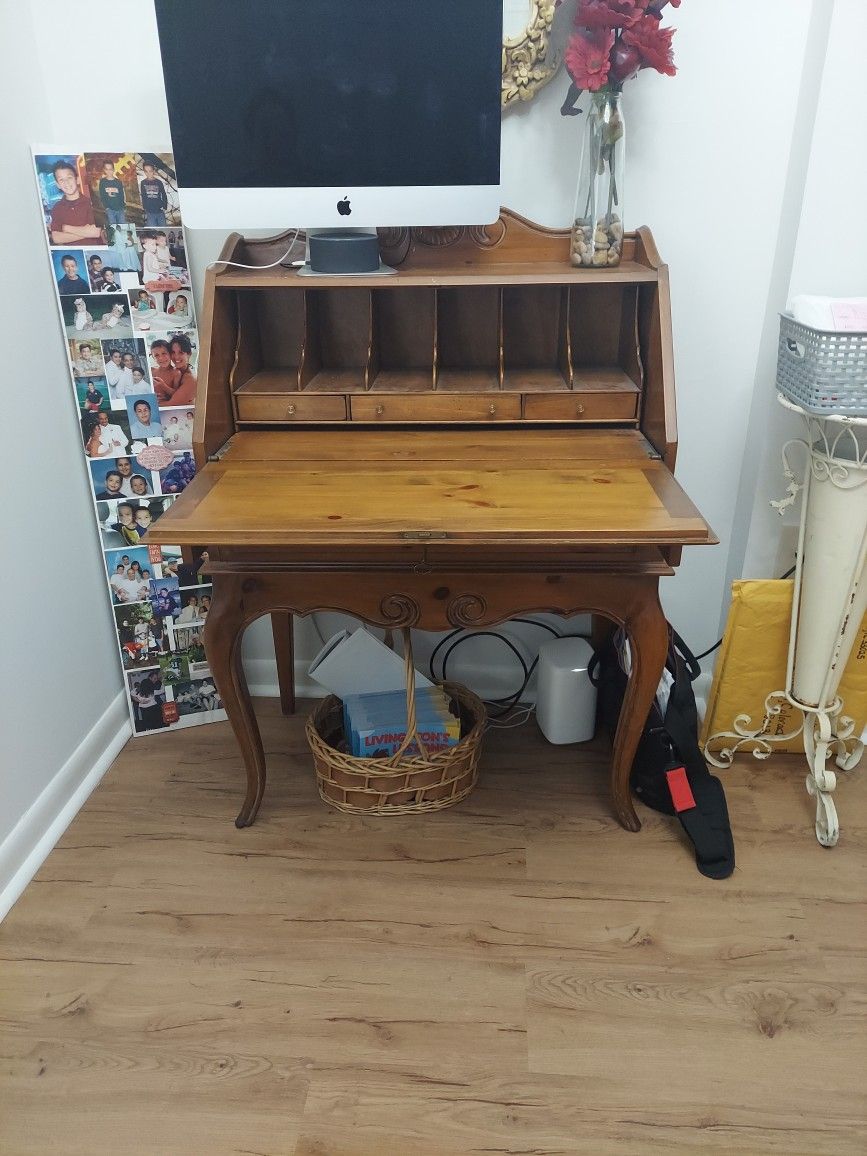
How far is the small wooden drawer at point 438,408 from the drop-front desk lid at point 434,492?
3cm

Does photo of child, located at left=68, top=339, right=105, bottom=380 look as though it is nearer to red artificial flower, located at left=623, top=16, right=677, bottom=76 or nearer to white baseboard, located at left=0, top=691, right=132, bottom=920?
white baseboard, located at left=0, top=691, right=132, bottom=920

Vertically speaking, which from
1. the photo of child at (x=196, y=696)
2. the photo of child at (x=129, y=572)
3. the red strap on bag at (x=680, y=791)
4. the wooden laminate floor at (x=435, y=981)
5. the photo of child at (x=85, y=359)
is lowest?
the wooden laminate floor at (x=435, y=981)

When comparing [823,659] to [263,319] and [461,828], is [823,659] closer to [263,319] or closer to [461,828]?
[461,828]

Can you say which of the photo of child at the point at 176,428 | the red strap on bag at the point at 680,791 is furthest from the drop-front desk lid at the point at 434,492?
the red strap on bag at the point at 680,791

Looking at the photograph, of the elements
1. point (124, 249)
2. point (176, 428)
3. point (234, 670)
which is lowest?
point (234, 670)

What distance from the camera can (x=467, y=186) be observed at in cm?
152

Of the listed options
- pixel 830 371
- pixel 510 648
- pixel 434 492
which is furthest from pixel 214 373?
pixel 830 371

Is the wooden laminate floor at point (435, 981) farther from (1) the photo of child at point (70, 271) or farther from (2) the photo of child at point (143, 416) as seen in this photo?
(1) the photo of child at point (70, 271)

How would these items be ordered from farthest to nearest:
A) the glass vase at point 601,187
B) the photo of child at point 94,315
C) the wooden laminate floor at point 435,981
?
1. the photo of child at point 94,315
2. the glass vase at point 601,187
3. the wooden laminate floor at point 435,981

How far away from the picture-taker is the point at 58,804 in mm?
1731

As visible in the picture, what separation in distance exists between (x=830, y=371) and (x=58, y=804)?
168cm

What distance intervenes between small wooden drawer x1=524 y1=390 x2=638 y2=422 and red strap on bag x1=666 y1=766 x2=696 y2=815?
69 centimetres

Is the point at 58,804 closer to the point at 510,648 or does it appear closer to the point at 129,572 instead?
the point at 129,572

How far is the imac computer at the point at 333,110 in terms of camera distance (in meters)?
1.42
